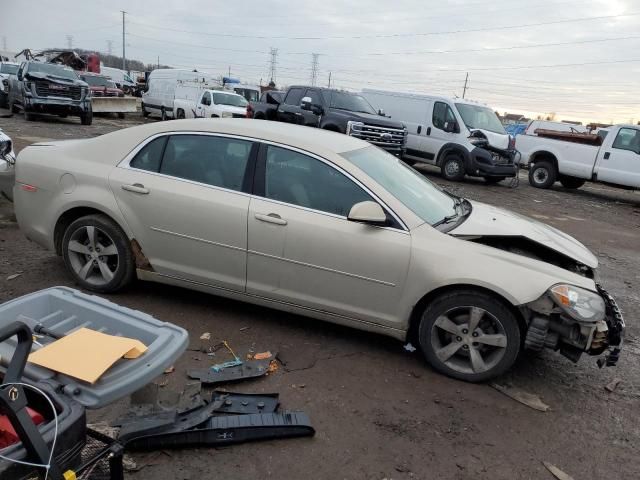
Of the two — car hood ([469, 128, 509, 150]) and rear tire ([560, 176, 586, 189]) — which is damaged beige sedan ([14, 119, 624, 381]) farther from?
rear tire ([560, 176, 586, 189])

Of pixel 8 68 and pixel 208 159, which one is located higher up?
pixel 8 68

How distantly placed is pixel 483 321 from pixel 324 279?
1130mm

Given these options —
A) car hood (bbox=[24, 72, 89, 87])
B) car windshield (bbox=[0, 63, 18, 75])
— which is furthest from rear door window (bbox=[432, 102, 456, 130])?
car windshield (bbox=[0, 63, 18, 75])

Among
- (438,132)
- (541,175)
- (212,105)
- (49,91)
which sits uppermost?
(438,132)

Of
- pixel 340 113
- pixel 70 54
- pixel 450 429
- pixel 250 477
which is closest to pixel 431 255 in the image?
pixel 450 429

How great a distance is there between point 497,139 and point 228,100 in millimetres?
11150

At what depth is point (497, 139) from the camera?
14211mm

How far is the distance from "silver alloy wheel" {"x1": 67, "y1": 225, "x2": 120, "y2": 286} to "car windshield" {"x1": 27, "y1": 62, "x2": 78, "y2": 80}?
15.9 m

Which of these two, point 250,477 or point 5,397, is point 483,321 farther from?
point 5,397

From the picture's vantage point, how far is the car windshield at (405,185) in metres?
3.79

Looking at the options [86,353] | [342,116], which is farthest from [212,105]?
[86,353]

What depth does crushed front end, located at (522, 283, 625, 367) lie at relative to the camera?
10.6 ft

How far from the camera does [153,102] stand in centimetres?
2528

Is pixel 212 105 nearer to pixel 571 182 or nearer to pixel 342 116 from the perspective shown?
pixel 342 116
